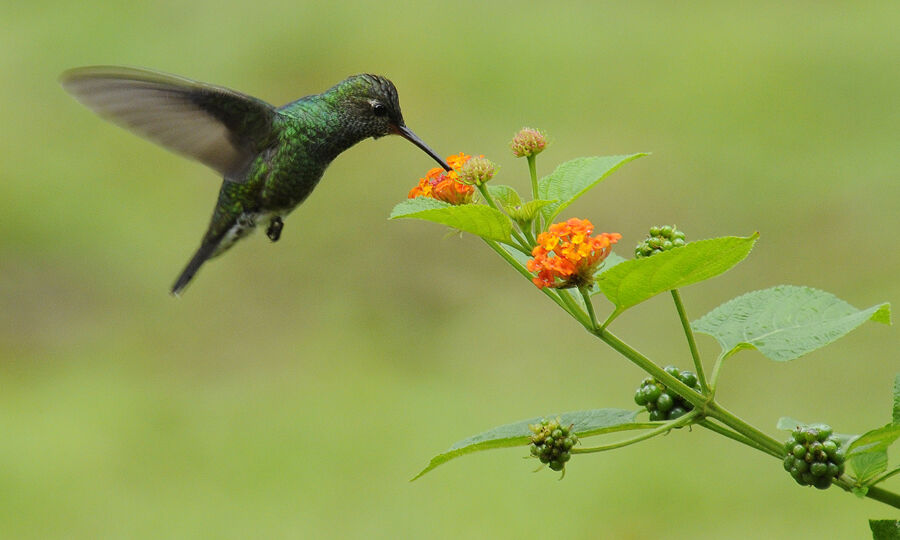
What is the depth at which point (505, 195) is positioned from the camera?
1476 millimetres

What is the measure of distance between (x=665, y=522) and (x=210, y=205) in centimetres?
309

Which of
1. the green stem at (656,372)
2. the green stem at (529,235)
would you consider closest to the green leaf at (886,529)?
the green stem at (656,372)

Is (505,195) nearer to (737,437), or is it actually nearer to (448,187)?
(448,187)

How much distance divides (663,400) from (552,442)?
20cm

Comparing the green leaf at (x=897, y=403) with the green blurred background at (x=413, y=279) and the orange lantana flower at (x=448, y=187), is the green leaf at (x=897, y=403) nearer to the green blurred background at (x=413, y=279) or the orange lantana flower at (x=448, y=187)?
the orange lantana flower at (x=448, y=187)

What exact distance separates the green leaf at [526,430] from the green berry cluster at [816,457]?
20 centimetres

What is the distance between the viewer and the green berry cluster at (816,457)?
4.05 ft

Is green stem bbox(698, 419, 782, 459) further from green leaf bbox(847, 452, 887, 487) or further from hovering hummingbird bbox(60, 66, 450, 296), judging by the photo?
hovering hummingbird bbox(60, 66, 450, 296)

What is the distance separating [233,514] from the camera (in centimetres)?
419

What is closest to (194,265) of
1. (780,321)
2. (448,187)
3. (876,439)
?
(448,187)

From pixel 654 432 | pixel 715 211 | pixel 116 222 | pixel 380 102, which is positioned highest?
pixel 116 222

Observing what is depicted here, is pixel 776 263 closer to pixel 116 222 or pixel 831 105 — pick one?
pixel 831 105

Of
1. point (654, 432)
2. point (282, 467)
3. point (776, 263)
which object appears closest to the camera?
point (654, 432)

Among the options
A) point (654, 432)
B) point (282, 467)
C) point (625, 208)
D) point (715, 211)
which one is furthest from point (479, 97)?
point (654, 432)
